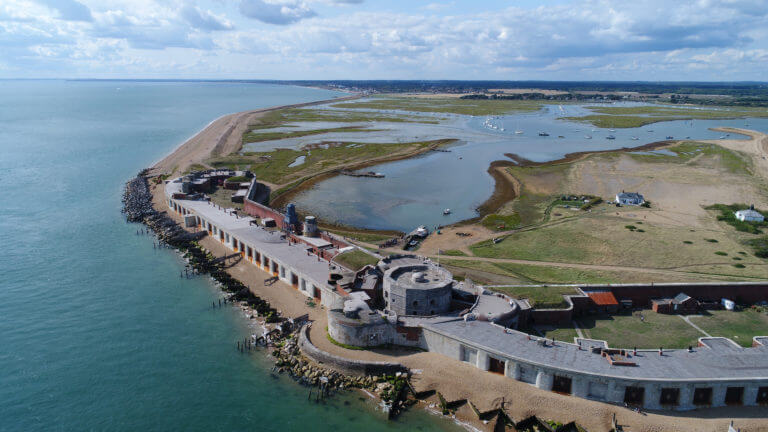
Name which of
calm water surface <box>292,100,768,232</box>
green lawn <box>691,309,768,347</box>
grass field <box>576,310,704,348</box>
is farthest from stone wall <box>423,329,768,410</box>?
calm water surface <box>292,100,768,232</box>

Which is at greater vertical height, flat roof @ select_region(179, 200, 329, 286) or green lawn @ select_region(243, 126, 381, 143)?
green lawn @ select_region(243, 126, 381, 143)

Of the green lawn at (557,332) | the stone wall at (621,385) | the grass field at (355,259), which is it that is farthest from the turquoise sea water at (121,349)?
the green lawn at (557,332)

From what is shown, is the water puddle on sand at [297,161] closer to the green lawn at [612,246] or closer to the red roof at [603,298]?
the green lawn at [612,246]

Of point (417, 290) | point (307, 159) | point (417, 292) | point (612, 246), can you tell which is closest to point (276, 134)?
point (307, 159)

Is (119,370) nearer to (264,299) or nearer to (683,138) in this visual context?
(264,299)

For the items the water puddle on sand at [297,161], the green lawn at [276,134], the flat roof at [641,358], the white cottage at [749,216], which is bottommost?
the flat roof at [641,358]

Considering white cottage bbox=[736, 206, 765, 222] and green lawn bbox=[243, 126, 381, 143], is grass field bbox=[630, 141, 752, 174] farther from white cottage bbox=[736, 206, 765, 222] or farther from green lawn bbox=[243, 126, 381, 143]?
green lawn bbox=[243, 126, 381, 143]

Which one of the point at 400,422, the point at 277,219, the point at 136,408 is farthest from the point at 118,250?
the point at 400,422

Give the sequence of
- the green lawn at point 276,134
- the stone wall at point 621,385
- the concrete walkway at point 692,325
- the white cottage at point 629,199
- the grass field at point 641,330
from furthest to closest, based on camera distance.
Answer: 1. the green lawn at point 276,134
2. the white cottage at point 629,199
3. the concrete walkway at point 692,325
4. the grass field at point 641,330
5. the stone wall at point 621,385
